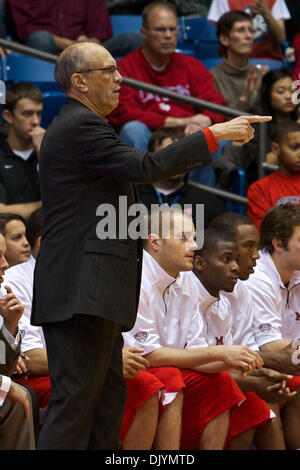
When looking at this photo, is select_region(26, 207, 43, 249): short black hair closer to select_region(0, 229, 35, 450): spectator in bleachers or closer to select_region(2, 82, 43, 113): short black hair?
select_region(0, 229, 35, 450): spectator in bleachers

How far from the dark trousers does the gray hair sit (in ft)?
2.69

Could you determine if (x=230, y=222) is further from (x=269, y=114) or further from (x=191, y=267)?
(x=269, y=114)

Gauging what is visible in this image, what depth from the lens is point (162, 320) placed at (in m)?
3.92

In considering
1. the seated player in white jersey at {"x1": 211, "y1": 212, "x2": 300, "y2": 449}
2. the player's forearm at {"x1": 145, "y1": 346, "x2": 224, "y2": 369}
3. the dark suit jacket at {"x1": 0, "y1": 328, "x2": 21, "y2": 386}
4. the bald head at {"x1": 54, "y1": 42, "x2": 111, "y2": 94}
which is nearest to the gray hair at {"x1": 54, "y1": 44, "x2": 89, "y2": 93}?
the bald head at {"x1": 54, "y1": 42, "x2": 111, "y2": 94}

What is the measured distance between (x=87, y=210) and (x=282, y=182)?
231 cm

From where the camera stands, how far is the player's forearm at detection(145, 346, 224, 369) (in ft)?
12.2

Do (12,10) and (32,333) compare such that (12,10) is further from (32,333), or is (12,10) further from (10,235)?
(32,333)

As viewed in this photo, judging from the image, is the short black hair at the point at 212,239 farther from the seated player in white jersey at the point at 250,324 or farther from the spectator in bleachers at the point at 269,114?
the spectator in bleachers at the point at 269,114

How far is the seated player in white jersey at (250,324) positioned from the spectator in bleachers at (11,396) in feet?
3.92

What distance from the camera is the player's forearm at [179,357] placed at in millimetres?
3715

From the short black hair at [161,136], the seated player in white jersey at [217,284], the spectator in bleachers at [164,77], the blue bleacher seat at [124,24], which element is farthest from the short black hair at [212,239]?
the blue bleacher seat at [124,24]

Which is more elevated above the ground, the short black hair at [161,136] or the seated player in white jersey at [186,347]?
the short black hair at [161,136]

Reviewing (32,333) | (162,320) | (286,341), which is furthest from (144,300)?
(286,341)

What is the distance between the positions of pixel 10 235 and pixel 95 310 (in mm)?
1469
